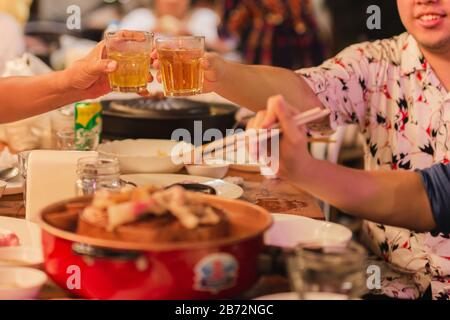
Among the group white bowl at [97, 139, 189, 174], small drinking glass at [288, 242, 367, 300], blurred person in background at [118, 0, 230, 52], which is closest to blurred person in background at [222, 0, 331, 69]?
blurred person in background at [118, 0, 230, 52]

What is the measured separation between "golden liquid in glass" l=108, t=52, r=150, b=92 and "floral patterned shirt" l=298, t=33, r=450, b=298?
2.06ft

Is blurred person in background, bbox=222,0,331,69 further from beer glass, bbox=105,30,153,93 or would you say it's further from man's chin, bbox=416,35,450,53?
beer glass, bbox=105,30,153,93

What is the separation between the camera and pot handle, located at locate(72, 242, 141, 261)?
1.27m

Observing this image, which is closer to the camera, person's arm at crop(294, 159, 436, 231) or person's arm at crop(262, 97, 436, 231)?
person's arm at crop(262, 97, 436, 231)

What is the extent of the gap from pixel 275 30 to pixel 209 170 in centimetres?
335

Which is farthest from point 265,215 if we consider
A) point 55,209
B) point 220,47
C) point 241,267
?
point 220,47

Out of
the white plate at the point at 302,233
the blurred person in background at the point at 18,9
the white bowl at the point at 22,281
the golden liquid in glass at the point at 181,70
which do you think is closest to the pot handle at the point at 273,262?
the white plate at the point at 302,233

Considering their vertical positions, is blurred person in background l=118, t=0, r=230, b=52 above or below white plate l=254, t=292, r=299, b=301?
above

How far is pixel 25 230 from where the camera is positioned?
1.73 m

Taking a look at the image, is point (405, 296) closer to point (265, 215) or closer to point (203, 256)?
point (265, 215)

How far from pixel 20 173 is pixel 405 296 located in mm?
1154

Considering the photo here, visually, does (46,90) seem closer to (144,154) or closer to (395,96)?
(144,154)

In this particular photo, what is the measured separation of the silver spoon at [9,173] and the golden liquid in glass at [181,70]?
1.68 feet

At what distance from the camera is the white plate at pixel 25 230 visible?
5.37 feet
